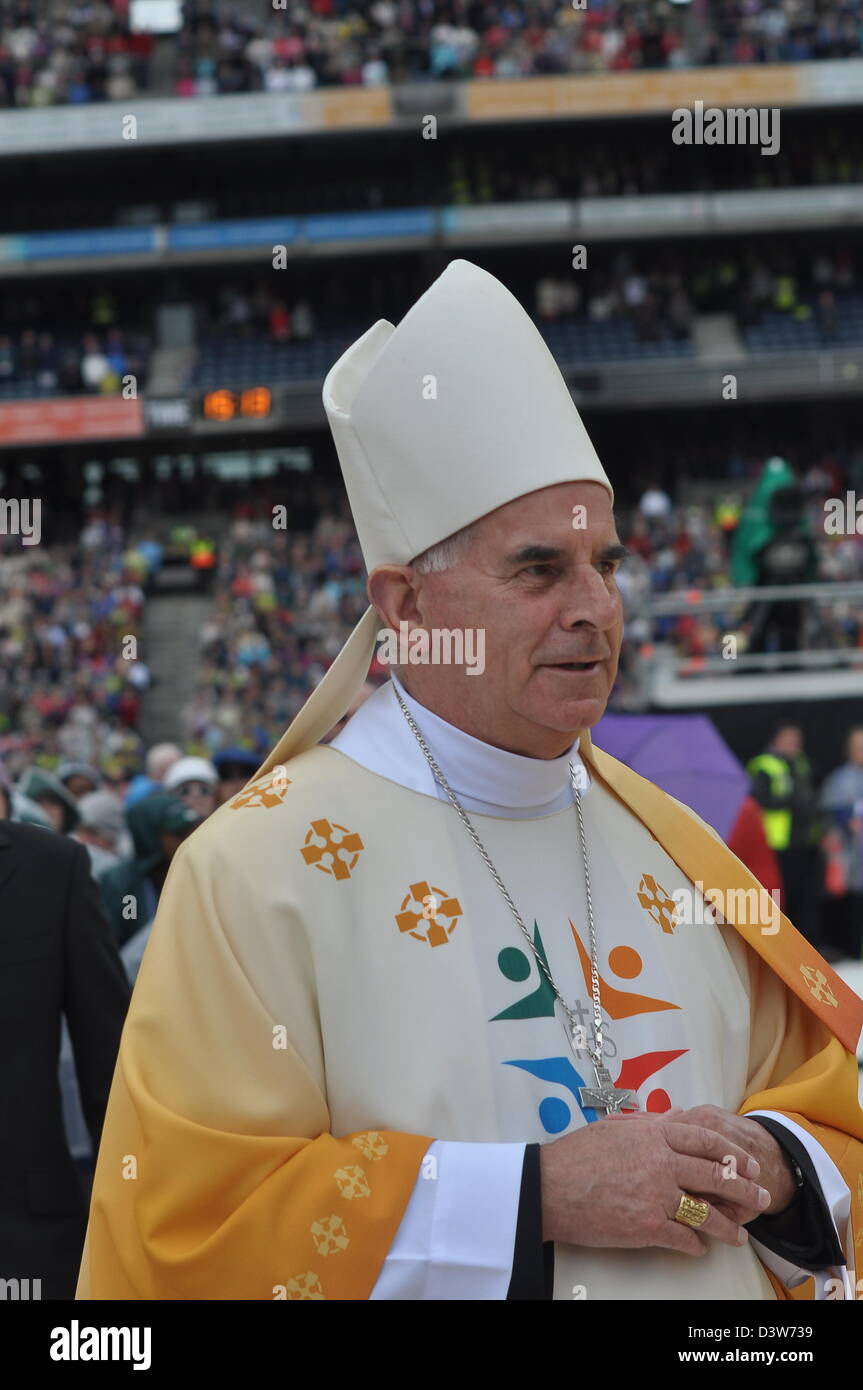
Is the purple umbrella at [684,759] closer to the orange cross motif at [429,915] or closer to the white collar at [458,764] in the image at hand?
the white collar at [458,764]

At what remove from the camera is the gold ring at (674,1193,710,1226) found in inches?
80.5

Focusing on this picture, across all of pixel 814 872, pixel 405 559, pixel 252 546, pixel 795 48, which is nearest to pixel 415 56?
pixel 795 48

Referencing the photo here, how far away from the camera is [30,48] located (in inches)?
1211

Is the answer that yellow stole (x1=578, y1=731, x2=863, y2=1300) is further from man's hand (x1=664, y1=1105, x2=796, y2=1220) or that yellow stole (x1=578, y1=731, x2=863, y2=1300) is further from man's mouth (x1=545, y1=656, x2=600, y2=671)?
man's mouth (x1=545, y1=656, x2=600, y2=671)

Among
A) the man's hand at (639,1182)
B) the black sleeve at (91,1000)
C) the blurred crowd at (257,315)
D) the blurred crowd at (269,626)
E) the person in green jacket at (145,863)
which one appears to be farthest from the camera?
the blurred crowd at (257,315)

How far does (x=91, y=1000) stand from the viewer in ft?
10.9

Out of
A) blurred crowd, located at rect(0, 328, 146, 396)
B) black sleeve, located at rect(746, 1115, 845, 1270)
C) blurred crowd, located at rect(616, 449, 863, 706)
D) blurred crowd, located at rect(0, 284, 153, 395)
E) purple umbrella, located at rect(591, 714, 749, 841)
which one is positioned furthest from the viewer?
blurred crowd, located at rect(0, 284, 153, 395)

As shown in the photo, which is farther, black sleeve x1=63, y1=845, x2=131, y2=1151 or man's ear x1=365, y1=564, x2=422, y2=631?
black sleeve x1=63, y1=845, x2=131, y2=1151

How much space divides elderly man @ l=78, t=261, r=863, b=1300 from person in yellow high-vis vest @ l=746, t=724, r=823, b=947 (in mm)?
8277

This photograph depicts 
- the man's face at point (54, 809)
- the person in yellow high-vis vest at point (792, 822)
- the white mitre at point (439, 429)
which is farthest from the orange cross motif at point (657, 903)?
the person in yellow high-vis vest at point (792, 822)

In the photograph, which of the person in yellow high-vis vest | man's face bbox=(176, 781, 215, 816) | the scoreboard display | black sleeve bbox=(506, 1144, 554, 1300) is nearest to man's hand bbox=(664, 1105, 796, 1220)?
black sleeve bbox=(506, 1144, 554, 1300)

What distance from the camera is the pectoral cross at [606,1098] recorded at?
7.30 feet

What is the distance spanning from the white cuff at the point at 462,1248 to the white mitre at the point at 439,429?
726 millimetres
